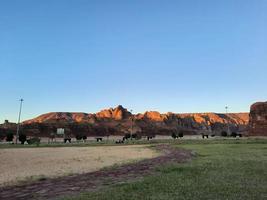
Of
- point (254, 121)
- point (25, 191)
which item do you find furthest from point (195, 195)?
point (254, 121)

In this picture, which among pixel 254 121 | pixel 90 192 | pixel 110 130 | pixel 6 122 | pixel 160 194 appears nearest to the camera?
pixel 160 194

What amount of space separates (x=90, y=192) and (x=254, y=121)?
137440mm

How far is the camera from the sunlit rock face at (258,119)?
13962 cm

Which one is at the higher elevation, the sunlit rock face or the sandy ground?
the sunlit rock face

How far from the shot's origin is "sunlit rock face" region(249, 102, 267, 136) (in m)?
140

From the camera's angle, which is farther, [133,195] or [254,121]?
[254,121]

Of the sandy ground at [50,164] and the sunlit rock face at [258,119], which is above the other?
the sunlit rock face at [258,119]

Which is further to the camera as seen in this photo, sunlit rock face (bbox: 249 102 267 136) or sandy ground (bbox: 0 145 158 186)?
sunlit rock face (bbox: 249 102 267 136)

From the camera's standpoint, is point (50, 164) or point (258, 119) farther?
point (258, 119)

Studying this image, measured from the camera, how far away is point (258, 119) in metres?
143

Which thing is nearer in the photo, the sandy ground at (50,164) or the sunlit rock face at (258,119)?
the sandy ground at (50,164)

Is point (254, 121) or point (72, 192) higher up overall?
point (254, 121)

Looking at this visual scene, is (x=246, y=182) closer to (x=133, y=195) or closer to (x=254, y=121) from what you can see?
(x=133, y=195)

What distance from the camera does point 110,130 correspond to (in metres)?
197
